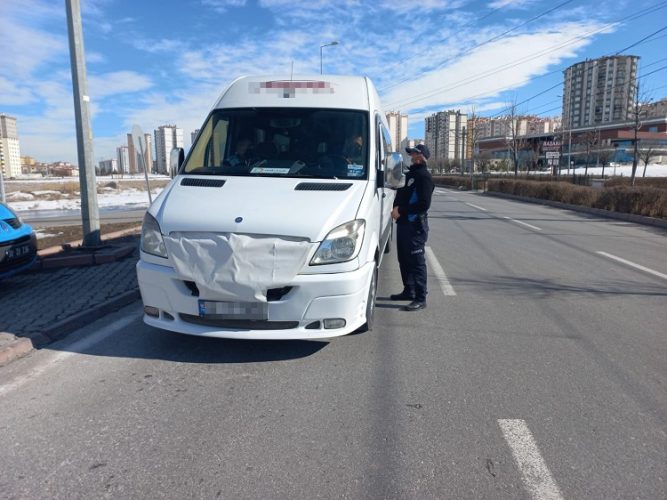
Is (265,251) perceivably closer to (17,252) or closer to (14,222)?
(17,252)

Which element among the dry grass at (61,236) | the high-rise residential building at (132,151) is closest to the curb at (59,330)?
the dry grass at (61,236)

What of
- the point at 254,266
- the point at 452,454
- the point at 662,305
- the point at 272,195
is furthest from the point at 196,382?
the point at 662,305

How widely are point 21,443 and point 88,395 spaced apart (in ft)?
2.12

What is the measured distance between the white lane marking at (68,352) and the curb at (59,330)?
240 millimetres

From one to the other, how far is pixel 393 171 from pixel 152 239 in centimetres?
255

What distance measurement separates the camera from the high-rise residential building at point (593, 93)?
62391 millimetres

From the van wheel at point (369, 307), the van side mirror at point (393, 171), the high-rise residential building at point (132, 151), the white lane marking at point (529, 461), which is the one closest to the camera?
the white lane marking at point (529, 461)

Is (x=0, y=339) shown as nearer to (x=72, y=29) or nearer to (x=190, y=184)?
(x=190, y=184)

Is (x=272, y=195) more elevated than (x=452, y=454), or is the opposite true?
(x=272, y=195)

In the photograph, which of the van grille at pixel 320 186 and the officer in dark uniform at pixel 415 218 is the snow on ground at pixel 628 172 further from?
the van grille at pixel 320 186

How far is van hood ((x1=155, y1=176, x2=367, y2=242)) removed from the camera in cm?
397

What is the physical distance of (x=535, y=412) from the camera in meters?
3.45

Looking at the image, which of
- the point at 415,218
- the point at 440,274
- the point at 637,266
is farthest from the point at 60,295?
the point at 637,266

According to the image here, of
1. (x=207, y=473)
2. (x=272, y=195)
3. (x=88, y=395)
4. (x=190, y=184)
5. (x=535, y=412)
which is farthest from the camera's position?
(x=190, y=184)
